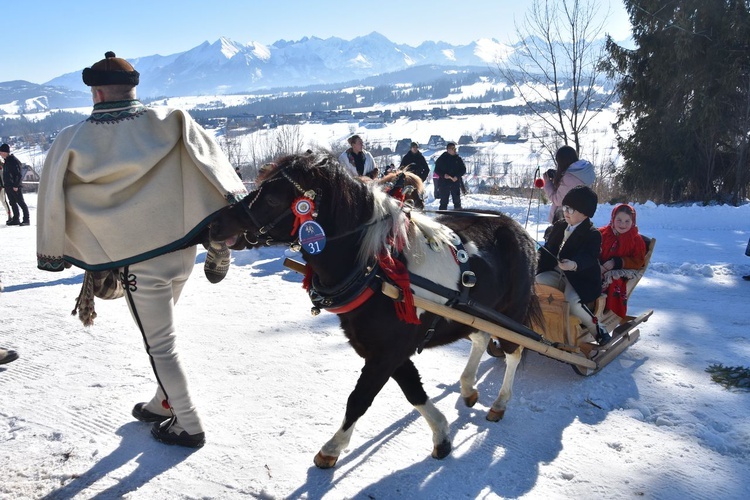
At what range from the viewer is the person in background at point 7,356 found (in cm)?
461

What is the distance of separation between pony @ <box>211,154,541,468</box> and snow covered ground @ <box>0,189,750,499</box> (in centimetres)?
38

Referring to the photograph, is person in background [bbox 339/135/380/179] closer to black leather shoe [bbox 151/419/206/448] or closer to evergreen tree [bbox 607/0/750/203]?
black leather shoe [bbox 151/419/206/448]

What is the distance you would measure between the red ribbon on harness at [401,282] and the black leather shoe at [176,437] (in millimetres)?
1555

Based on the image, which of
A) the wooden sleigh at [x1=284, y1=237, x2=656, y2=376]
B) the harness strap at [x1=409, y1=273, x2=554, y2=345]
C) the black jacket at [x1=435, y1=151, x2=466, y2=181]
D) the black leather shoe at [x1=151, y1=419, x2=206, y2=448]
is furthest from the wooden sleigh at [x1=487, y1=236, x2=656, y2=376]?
the black jacket at [x1=435, y1=151, x2=466, y2=181]

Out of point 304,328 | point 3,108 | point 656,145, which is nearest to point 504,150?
point 656,145

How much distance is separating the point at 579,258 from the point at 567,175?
219cm

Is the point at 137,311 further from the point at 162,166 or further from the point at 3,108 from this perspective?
the point at 3,108

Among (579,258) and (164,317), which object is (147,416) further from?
(579,258)

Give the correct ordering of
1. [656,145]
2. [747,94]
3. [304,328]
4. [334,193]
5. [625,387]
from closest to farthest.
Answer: [334,193], [625,387], [304,328], [747,94], [656,145]

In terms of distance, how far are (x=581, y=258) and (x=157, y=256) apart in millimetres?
3420

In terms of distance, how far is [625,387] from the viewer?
4516mm

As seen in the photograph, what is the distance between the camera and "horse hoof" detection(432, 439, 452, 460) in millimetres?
3504

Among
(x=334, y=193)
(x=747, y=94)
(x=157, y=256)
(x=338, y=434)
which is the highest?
(x=747, y=94)

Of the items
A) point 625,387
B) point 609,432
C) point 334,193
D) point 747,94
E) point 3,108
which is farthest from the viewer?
point 3,108
